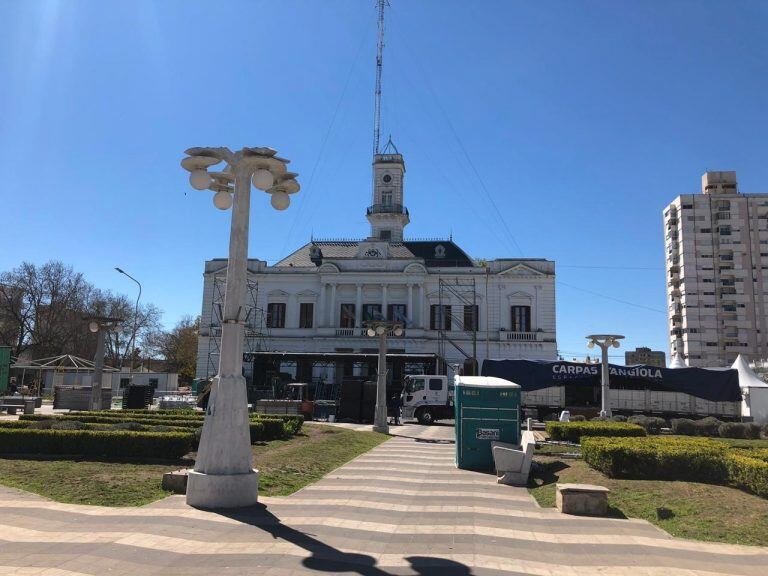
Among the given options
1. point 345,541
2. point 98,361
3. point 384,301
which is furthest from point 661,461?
point 384,301

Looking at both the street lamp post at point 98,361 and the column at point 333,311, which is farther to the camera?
the column at point 333,311

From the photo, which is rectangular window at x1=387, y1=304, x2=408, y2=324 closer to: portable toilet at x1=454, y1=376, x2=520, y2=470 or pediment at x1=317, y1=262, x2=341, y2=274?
pediment at x1=317, y1=262, x2=341, y2=274

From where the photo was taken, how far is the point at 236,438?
8625mm

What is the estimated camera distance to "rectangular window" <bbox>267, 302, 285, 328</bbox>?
56.2 meters

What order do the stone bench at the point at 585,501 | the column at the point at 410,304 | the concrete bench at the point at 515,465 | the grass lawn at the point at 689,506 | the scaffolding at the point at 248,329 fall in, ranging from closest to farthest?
1. the grass lawn at the point at 689,506
2. the stone bench at the point at 585,501
3. the concrete bench at the point at 515,465
4. the column at the point at 410,304
5. the scaffolding at the point at 248,329

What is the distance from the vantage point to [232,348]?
9055 mm

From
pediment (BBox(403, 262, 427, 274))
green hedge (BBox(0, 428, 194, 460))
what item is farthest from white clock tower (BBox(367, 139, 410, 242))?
green hedge (BBox(0, 428, 194, 460))

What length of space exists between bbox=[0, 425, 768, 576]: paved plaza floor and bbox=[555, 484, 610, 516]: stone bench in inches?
10.8

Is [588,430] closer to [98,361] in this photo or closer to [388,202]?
[98,361]

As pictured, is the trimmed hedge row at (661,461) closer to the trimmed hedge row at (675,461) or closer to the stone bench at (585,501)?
the trimmed hedge row at (675,461)

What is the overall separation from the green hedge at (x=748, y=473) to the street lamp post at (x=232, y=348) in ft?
24.4

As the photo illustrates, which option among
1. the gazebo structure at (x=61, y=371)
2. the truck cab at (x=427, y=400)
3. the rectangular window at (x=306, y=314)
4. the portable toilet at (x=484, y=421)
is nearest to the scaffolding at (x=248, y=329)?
the rectangular window at (x=306, y=314)

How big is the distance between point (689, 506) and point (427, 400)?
2379 centimetres

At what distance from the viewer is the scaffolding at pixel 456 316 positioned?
53.0 metres
